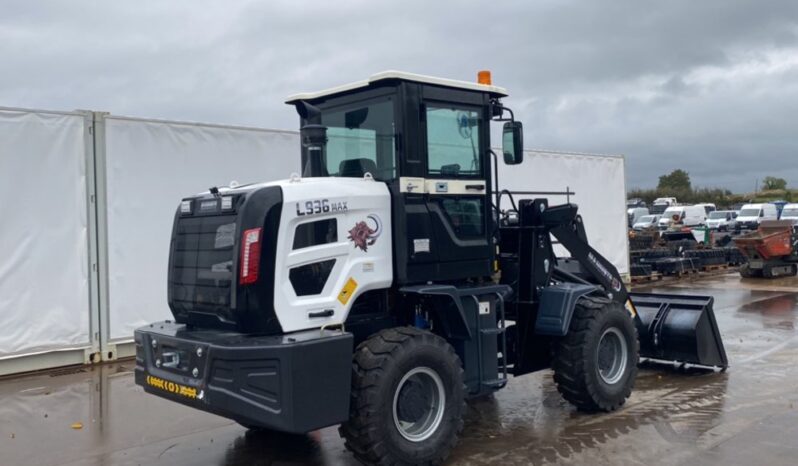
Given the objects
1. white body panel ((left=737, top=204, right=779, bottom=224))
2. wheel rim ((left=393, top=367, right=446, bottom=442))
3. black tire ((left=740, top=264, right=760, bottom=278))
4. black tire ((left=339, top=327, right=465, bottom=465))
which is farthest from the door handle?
white body panel ((left=737, top=204, right=779, bottom=224))

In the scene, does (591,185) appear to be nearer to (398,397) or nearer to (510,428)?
(510,428)

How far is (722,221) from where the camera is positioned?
41531 millimetres

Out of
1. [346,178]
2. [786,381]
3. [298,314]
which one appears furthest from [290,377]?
[786,381]

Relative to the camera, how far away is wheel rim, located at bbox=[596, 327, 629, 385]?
6.89 metres

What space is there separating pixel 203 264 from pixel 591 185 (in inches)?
506

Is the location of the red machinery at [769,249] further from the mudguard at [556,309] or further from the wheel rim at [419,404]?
the wheel rim at [419,404]

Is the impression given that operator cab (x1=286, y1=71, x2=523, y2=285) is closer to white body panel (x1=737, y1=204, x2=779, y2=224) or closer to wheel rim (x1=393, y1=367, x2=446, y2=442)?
wheel rim (x1=393, y1=367, x2=446, y2=442)

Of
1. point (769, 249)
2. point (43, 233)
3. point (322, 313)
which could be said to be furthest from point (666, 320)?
point (769, 249)

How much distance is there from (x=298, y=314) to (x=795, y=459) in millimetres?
3717

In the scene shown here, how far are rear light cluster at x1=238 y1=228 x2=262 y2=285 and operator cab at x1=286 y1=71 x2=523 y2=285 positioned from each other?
1157 millimetres

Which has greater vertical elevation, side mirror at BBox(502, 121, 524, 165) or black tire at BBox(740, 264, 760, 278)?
side mirror at BBox(502, 121, 524, 165)

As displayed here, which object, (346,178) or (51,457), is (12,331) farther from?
(346,178)

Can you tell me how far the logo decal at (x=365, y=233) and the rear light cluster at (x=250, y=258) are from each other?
28.6 inches

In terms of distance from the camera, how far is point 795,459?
17.7 ft
